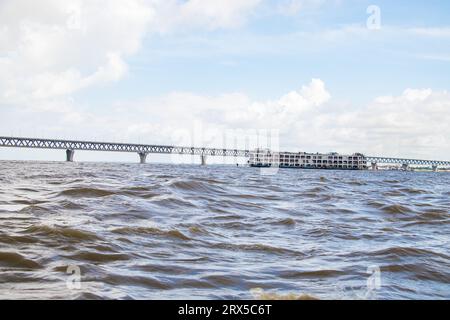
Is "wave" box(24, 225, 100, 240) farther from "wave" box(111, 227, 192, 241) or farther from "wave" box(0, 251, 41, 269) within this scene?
"wave" box(0, 251, 41, 269)

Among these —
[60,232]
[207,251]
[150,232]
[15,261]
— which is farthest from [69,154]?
[15,261]

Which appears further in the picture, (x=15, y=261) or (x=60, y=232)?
(x=60, y=232)

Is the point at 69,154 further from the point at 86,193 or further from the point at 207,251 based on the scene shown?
the point at 207,251

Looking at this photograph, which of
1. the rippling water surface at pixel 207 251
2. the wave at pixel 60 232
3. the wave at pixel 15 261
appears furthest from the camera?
the wave at pixel 60 232

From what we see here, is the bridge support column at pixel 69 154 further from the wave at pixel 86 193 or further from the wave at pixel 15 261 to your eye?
the wave at pixel 15 261

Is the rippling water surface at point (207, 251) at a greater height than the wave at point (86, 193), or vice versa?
the wave at point (86, 193)

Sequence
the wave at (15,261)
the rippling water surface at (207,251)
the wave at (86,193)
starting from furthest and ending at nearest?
the wave at (86,193) → the wave at (15,261) → the rippling water surface at (207,251)

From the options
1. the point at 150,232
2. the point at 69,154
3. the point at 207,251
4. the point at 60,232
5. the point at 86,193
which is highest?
the point at 69,154

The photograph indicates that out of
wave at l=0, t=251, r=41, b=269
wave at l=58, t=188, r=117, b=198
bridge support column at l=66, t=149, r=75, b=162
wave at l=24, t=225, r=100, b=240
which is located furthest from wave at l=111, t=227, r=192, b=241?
bridge support column at l=66, t=149, r=75, b=162

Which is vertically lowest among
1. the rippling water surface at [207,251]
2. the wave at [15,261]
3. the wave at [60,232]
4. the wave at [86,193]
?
the rippling water surface at [207,251]

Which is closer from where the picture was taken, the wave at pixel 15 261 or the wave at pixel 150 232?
the wave at pixel 15 261

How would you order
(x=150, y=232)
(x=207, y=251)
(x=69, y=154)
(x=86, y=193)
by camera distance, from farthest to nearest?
1. (x=69, y=154)
2. (x=86, y=193)
3. (x=150, y=232)
4. (x=207, y=251)

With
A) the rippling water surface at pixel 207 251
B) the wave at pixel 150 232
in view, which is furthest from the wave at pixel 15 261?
the wave at pixel 150 232
